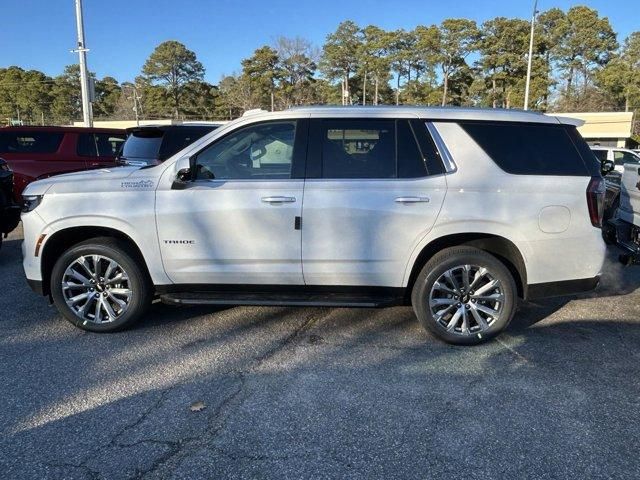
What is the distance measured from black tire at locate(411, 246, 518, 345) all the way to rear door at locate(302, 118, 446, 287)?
0.69ft

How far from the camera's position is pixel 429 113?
4.20 meters

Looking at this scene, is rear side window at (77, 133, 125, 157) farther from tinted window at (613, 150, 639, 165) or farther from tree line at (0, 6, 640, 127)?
tree line at (0, 6, 640, 127)

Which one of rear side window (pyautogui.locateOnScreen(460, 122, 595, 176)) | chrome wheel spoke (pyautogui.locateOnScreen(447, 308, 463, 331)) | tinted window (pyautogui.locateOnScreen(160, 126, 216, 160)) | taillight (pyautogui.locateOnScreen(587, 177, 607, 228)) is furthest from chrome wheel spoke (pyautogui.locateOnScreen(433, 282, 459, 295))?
tinted window (pyautogui.locateOnScreen(160, 126, 216, 160))

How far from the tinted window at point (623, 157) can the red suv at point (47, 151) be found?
582 inches

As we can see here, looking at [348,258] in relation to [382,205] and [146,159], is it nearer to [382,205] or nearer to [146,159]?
[382,205]

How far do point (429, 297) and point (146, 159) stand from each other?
5367 mm

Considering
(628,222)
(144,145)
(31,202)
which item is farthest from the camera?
(144,145)

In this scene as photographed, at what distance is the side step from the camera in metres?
4.16

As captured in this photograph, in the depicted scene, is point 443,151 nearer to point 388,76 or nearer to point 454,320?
point 454,320

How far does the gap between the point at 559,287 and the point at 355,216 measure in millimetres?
1771

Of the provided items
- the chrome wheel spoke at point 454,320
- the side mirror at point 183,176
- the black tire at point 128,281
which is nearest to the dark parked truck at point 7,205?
the black tire at point 128,281

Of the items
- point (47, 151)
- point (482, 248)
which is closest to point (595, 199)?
point (482, 248)

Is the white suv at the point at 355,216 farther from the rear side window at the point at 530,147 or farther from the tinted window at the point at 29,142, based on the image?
the tinted window at the point at 29,142

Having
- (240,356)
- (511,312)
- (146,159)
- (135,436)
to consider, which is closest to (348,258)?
(240,356)
